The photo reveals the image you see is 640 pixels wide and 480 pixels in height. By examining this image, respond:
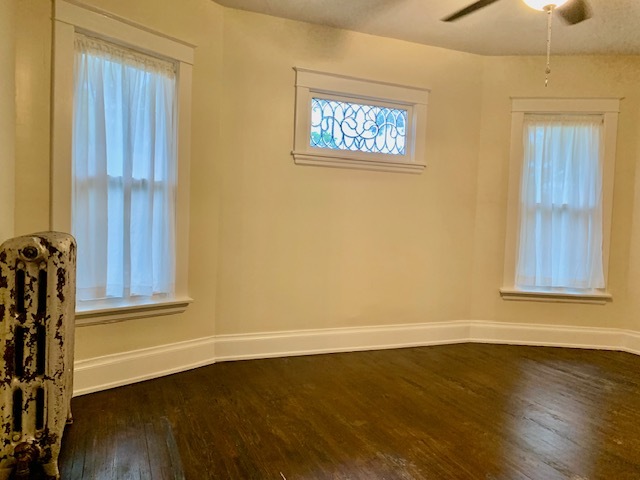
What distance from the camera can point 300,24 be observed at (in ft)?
10.9

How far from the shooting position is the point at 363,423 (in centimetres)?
227

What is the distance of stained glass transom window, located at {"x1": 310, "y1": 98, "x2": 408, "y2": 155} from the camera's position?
136 inches

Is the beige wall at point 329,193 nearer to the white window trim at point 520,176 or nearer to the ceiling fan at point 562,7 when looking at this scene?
the white window trim at point 520,176

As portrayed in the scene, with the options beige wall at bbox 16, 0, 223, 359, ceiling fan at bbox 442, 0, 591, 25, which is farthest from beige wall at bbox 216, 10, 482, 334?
ceiling fan at bbox 442, 0, 591, 25

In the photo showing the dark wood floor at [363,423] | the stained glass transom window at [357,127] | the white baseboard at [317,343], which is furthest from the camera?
the stained glass transom window at [357,127]

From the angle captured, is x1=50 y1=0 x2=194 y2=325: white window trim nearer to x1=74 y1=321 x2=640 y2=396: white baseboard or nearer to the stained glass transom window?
x1=74 y1=321 x2=640 y2=396: white baseboard

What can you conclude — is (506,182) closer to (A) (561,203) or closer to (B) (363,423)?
(A) (561,203)

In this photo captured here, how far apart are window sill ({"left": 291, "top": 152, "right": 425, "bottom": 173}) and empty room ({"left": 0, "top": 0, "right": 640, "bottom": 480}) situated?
0.06ft

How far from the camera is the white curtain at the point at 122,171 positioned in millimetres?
2488

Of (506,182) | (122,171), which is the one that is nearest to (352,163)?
(506,182)

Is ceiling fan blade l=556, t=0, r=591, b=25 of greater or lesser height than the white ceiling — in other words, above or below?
below

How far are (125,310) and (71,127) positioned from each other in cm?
113

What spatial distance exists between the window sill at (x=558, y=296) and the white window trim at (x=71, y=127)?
289 cm

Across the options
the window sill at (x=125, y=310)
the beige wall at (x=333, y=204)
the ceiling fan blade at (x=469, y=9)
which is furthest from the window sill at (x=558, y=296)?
the window sill at (x=125, y=310)
